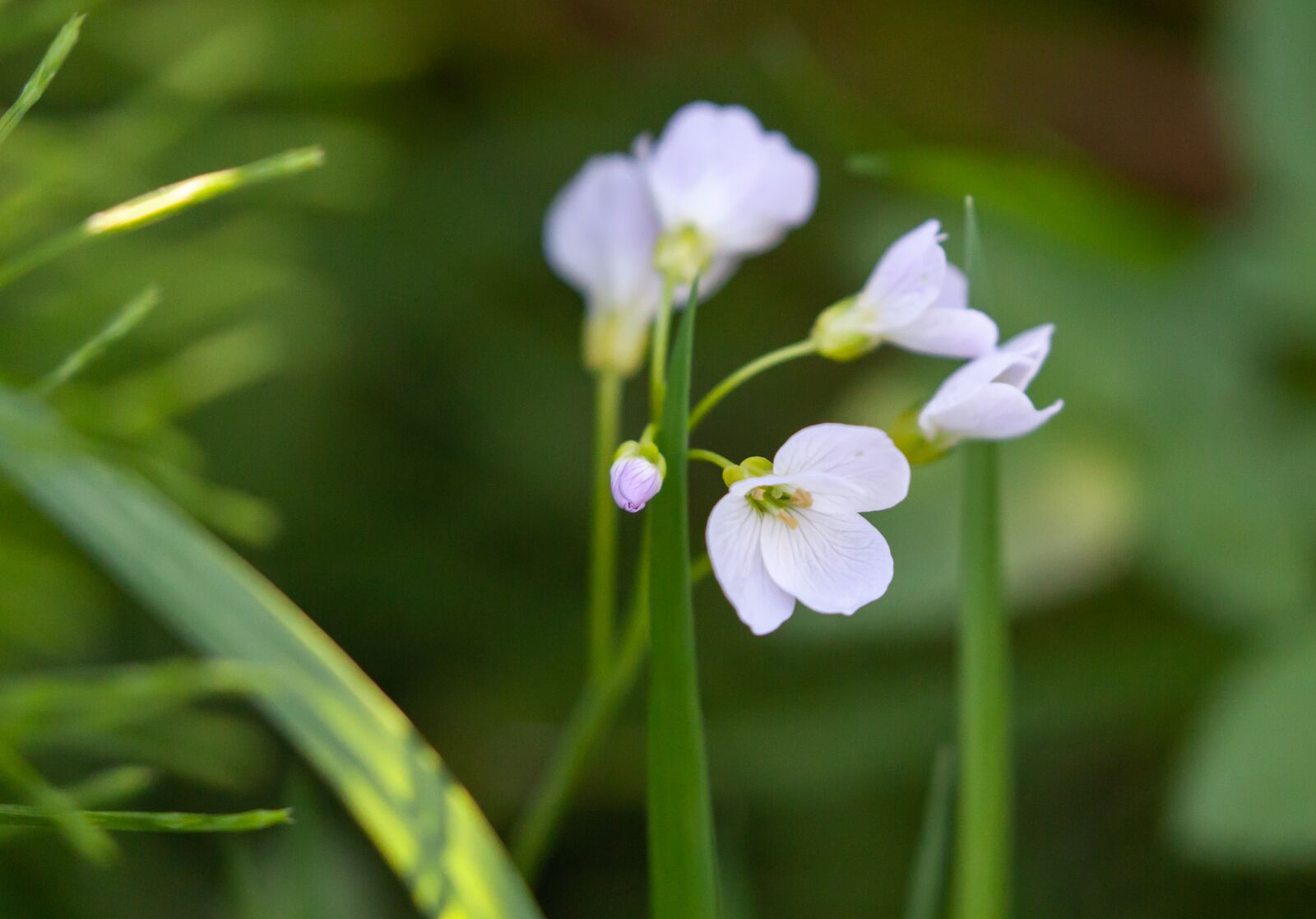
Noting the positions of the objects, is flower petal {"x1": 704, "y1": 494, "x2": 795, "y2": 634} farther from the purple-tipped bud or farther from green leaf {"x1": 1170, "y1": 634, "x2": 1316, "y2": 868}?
green leaf {"x1": 1170, "y1": 634, "x2": 1316, "y2": 868}

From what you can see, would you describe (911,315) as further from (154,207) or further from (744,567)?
(154,207)

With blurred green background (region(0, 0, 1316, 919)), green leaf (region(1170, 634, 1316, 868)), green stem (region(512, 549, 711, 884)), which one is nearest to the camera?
green stem (region(512, 549, 711, 884))

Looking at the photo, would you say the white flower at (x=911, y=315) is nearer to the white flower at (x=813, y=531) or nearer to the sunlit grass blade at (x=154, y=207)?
the white flower at (x=813, y=531)

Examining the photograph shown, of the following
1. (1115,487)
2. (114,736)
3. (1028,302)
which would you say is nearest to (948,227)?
(1028,302)

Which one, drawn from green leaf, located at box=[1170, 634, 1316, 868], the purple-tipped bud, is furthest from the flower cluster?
green leaf, located at box=[1170, 634, 1316, 868]

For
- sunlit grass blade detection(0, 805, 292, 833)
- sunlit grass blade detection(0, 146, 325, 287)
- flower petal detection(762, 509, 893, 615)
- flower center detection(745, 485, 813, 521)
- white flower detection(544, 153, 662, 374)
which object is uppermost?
white flower detection(544, 153, 662, 374)

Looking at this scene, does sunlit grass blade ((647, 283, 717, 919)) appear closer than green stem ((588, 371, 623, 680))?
Yes

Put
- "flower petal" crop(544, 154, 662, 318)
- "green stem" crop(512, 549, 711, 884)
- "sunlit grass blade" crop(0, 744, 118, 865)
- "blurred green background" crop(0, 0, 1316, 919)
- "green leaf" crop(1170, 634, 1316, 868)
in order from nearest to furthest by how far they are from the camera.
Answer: "sunlit grass blade" crop(0, 744, 118, 865) → "green stem" crop(512, 549, 711, 884) → "flower petal" crop(544, 154, 662, 318) → "green leaf" crop(1170, 634, 1316, 868) → "blurred green background" crop(0, 0, 1316, 919)

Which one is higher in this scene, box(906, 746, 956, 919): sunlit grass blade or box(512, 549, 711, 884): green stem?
box(512, 549, 711, 884): green stem
